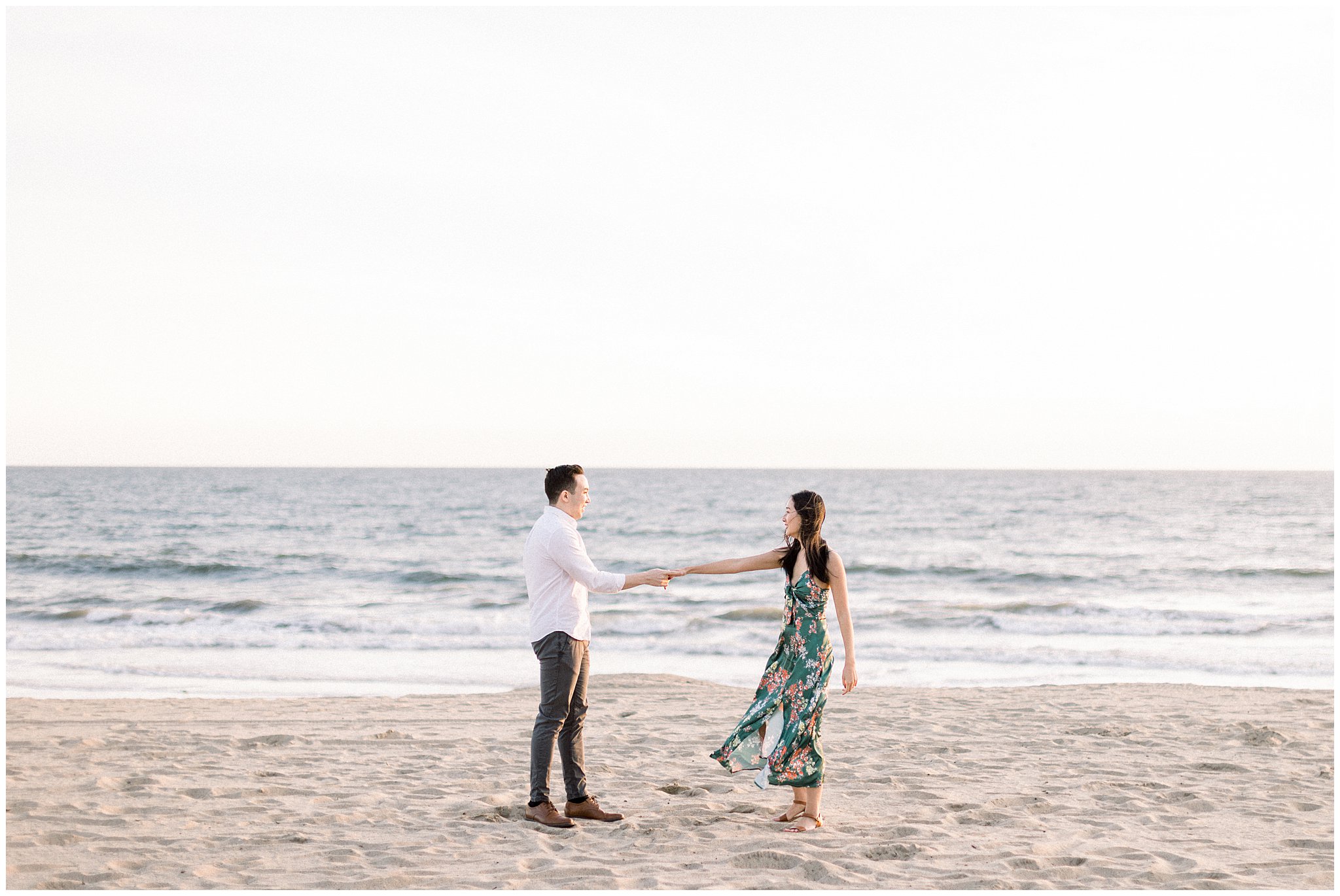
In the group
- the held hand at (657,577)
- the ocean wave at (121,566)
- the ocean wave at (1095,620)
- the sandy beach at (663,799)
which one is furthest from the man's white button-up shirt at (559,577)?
the ocean wave at (121,566)

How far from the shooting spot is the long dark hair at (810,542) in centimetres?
509

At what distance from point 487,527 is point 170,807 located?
115 ft

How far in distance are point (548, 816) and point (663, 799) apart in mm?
944

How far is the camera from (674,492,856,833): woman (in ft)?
16.8

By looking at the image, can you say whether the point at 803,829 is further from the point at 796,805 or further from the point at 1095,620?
the point at 1095,620

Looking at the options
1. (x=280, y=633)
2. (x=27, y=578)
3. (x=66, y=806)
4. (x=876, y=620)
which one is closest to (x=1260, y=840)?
(x=66, y=806)

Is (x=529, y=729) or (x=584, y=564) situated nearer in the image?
(x=584, y=564)

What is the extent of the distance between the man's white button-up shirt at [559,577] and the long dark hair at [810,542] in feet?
3.12

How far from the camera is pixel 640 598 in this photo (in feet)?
63.2

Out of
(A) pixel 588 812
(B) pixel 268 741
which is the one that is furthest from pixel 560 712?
(B) pixel 268 741

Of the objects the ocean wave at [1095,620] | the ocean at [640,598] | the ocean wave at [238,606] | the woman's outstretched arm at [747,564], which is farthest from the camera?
the ocean wave at [238,606]

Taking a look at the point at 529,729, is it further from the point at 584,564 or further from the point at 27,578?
the point at 27,578

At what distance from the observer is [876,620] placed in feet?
56.5

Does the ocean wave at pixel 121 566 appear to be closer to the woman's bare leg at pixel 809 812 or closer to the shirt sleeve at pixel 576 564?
the shirt sleeve at pixel 576 564
